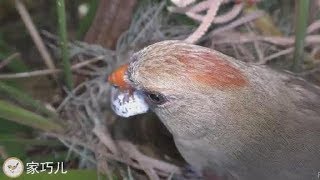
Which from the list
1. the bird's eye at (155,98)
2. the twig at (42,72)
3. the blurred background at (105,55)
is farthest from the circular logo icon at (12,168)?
the bird's eye at (155,98)

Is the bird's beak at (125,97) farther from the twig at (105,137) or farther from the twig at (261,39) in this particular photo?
the twig at (261,39)

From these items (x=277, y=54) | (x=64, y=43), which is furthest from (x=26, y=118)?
(x=277, y=54)

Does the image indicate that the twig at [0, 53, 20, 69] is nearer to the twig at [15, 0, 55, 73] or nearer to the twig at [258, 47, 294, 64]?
the twig at [15, 0, 55, 73]

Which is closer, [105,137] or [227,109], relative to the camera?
[227,109]

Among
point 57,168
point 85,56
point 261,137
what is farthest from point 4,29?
point 261,137

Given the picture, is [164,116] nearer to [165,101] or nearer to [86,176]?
[165,101]

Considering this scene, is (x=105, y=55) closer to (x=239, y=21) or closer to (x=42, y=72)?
(x=42, y=72)
